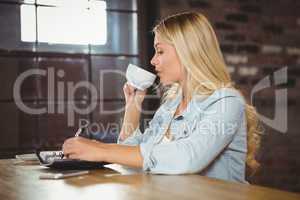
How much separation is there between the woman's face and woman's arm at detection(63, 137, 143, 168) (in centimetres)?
35

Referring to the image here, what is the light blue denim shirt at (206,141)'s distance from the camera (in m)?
1.30

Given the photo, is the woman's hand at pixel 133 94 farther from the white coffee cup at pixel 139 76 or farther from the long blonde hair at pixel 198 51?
the long blonde hair at pixel 198 51

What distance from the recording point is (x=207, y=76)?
60.0 inches

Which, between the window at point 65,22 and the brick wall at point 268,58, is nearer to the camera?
the window at point 65,22

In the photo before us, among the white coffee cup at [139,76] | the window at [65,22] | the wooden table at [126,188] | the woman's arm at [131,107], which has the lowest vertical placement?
the wooden table at [126,188]

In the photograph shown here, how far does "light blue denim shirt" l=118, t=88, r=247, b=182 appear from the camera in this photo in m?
1.30

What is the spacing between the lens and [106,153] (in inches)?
52.8

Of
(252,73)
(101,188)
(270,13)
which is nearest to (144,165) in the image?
(101,188)

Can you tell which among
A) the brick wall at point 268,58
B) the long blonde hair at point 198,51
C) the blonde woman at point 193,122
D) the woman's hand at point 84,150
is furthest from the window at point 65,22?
Answer: the woman's hand at point 84,150

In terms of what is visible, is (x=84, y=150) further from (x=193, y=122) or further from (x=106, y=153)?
(x=193, y=122)

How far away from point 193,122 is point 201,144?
16 cm

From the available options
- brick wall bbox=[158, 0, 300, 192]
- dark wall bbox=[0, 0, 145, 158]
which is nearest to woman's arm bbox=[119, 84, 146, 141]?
dark wall bbox=[0, 0, 145, 158]

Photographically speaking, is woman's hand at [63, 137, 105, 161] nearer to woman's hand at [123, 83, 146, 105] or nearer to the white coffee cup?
the white coffee cup

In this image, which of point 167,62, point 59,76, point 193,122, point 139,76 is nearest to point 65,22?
point 59,76
